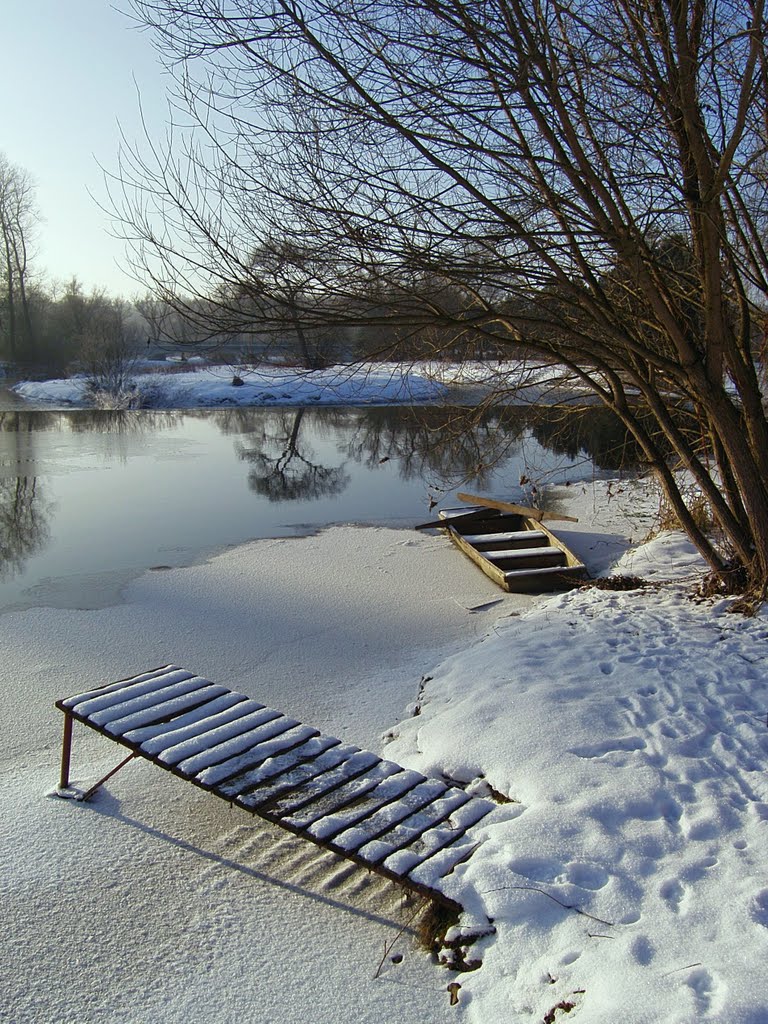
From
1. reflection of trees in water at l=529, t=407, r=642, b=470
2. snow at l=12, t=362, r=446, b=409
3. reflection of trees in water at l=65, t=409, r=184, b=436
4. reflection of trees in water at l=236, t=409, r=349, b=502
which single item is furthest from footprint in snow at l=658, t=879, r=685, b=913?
snow at l=12, t=362, r=446, b=409

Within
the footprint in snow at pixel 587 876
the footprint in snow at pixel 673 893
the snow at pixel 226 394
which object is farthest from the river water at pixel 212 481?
the snow at pixel 226 394

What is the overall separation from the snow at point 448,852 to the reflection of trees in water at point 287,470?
26.7 ft

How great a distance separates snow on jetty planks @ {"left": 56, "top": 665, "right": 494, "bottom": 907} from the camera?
3.33 m

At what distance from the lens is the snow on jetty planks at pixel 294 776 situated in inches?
131

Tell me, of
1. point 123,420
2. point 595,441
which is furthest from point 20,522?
point 123,420

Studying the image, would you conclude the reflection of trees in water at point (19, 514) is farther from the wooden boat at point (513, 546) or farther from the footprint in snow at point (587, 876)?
the footprint in snow at point (587, 876)

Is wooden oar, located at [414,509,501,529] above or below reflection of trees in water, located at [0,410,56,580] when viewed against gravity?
above

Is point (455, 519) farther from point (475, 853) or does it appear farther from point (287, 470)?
point (475, 853)

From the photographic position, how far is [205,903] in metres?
3.47

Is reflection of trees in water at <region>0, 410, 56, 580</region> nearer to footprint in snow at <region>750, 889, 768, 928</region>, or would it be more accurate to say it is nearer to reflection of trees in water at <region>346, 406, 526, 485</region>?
reflection of trees in water at <region>346, 406, 526, 485</region>

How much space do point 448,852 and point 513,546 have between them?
7.00 metres

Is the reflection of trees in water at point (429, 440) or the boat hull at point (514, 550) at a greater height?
the reflection of trees in water at point (429, 440)

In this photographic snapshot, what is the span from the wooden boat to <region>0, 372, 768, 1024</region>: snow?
152cm

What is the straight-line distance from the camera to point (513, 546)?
10125 millimetres
